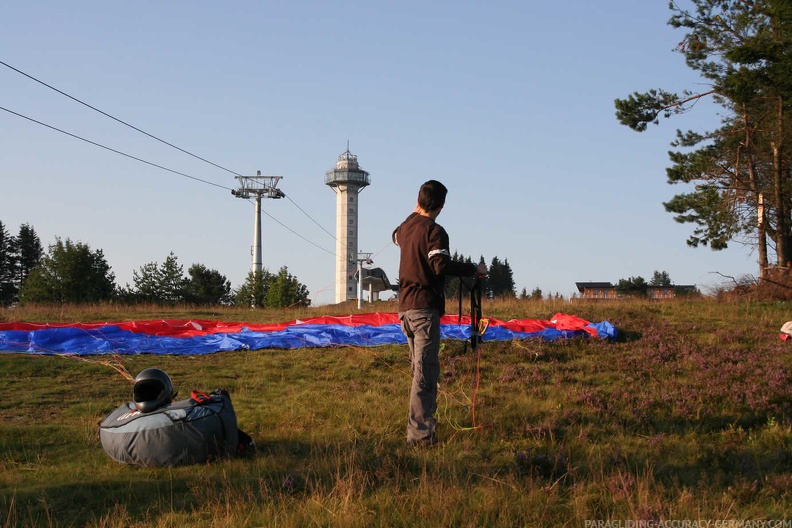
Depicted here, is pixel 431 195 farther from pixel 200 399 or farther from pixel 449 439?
pixel 200 399

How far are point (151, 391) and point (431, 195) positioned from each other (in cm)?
302

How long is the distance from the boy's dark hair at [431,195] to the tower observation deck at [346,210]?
354 ft

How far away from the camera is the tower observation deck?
117m

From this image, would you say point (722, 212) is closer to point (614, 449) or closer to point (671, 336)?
point (671, 336)

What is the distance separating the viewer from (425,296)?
21.5ft

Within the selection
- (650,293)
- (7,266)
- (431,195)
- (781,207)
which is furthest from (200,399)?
(7,266)

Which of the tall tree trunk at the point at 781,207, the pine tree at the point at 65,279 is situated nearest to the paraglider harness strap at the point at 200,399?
the tall tree trunk at the point at 781,207

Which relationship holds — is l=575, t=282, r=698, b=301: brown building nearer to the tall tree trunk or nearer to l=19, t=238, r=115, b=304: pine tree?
the tall tree trunk

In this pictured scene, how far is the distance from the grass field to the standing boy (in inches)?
15.6

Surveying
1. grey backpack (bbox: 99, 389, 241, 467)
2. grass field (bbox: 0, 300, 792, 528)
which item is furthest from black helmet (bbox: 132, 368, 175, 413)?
grass field (bbox: 0, 300, 792, 528)

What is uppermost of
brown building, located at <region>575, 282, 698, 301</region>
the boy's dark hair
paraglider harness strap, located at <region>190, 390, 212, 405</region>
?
the boy's dark hair

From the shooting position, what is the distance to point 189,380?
32.3 feet

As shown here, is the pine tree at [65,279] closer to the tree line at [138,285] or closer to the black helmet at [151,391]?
the tree line at [138,285]

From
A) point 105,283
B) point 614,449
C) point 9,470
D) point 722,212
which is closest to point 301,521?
point 9,470
